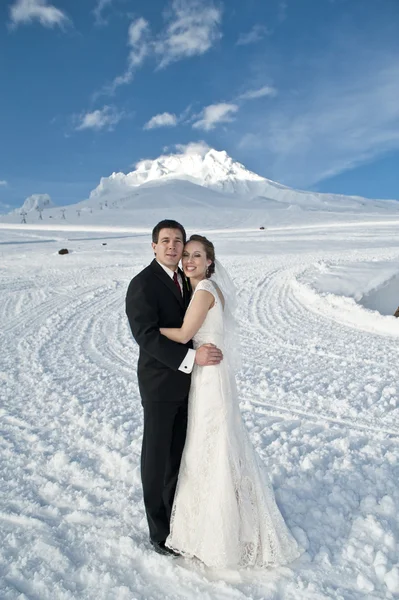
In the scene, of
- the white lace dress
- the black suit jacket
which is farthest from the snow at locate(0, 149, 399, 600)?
the black suit jacket

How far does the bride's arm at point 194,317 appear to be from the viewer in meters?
2.58

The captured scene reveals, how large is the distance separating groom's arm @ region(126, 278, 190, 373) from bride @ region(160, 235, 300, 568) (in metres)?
A: 0.07

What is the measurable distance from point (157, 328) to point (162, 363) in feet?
0.78

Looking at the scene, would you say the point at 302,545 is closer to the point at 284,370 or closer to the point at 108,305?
the point at 284,370

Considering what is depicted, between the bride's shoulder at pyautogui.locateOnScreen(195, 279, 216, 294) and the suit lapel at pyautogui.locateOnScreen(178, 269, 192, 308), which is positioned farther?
the suit lapel at pyautogui.locateOnScreen(178, 269, 192, 308)

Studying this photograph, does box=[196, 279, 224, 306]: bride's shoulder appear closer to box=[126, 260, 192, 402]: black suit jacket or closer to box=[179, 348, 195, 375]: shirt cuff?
box=[126, 260, 192, 402]: black suit jacket

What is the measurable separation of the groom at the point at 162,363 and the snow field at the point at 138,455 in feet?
1.46

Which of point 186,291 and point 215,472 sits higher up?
point 186,291

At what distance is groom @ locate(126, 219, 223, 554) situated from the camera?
2.61 m

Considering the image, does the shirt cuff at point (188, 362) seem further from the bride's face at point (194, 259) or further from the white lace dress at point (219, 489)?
the bride's face at point (194, 259)

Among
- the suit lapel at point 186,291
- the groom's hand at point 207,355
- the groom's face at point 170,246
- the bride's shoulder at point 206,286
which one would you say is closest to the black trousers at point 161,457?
the groom's hand at point 207,355

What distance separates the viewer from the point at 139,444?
4410 millimetres

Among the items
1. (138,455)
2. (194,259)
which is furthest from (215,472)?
(138,455)

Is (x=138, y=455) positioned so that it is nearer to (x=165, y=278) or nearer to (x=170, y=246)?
(x=165, y=278)
